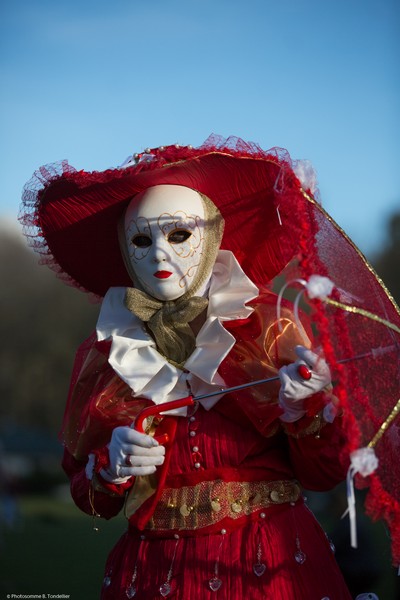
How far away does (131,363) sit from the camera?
2824 millimetres

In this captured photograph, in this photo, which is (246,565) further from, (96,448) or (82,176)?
(82,176)

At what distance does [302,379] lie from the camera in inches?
93.7

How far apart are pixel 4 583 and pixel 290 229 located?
5.53 metres

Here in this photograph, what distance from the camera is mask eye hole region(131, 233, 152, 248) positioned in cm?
287

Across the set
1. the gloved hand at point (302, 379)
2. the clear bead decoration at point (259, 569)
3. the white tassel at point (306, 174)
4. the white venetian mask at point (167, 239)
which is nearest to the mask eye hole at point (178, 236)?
the white venetian mask at point (167, 239)

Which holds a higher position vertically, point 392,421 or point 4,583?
point 392,421

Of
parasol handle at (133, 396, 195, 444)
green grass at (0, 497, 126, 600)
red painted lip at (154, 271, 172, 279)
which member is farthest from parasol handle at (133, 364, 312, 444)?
green grass at (0, 497, 126, 600)

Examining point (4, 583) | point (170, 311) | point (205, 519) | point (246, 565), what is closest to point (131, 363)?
point (170, 311)

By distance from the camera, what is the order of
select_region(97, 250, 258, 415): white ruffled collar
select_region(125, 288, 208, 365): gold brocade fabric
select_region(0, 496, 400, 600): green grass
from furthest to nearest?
select_region(0, 496, 400, 600): green grass
select_region(125, 288, 208, 365): gold brocade fabric
select_region(97, 250, 258, 415): white ruffled collar

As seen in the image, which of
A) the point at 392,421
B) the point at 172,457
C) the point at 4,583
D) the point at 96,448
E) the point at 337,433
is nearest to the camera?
the point at 392,421

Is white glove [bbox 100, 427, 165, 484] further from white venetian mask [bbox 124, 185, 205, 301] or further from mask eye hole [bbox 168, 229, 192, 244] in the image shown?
mask eye hole [bbox 168, 229, 192, 244]

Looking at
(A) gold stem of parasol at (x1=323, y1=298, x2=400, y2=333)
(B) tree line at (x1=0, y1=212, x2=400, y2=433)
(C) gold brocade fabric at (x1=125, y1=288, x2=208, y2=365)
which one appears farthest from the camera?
(B) tree line at (x1=0, y1=212, x2=400, y2=433)

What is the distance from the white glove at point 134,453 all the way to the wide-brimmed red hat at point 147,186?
0.75m

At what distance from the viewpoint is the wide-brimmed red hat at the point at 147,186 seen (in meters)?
2.76
